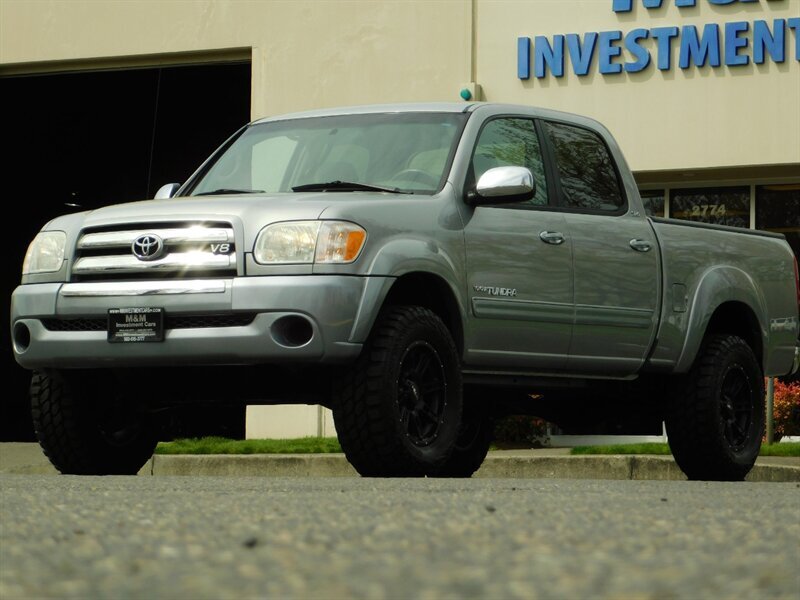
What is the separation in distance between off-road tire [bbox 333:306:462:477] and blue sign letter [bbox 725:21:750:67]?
34.0ft

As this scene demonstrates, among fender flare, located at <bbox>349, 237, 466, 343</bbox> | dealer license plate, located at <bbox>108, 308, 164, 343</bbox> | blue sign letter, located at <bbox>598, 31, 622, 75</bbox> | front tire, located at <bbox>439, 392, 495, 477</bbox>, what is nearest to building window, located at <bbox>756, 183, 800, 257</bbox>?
blue sign letter, located at <bbox>598, 31, 622, 75</bbox>

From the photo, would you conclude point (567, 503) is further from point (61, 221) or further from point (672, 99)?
point (672, 99)

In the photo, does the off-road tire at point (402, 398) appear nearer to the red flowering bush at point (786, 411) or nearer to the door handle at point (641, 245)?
the door handle at point (641, 245)

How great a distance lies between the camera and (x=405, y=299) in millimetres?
8148

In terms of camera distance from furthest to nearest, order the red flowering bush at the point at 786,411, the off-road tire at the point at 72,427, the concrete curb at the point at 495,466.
A: the red flowering bush at the point at 786,411
the concrete curb at the point at 495,466
the off-road tire at the point at 72,427

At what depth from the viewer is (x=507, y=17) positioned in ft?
61.0

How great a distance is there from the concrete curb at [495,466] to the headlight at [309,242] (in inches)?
227

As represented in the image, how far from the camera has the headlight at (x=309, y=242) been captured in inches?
299

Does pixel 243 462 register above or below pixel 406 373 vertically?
below

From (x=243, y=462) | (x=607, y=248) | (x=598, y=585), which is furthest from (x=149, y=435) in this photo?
(x=598, y=585)

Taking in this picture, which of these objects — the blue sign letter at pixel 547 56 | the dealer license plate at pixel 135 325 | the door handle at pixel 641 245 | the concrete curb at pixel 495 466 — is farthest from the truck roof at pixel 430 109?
the blue sign letter at pixel 547 56

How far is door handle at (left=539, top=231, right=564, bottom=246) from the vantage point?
8.78 metres

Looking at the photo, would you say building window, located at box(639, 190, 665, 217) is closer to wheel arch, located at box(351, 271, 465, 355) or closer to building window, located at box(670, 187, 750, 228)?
building window, located at box(670, 187, 750, 228)

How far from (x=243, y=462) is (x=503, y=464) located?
2.18m
